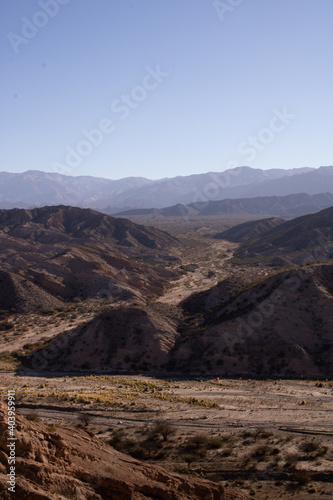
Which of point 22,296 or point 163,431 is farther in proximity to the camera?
point 22,296

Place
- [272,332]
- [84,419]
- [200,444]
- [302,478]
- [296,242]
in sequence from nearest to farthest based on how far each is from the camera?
[302,478], [200,444], [84,419], [272,332], [296,242]

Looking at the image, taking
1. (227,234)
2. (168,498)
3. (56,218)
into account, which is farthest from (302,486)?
(227,234)

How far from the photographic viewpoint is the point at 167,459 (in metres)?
12.2

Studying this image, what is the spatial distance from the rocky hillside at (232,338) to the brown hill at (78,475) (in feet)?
50.4

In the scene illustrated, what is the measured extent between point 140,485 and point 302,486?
4.90 metres

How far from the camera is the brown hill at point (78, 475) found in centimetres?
733

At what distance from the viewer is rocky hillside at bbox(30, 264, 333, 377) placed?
23797 millimetres

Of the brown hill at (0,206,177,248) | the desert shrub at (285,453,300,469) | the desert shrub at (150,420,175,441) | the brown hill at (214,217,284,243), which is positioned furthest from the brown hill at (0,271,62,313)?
the brown hill at (214,217,284,243)

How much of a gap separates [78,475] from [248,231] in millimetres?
106096

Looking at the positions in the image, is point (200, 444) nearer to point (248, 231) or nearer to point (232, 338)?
point (232, 338)

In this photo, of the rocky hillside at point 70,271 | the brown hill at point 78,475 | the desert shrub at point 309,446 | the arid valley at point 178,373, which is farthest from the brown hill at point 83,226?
the brown hill at point 78,475

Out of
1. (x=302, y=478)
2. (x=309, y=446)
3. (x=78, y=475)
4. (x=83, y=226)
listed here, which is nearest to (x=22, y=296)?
(x=309, y=446)

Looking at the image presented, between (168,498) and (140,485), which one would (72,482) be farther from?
(168,498)

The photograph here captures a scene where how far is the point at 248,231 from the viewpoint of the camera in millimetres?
110250
